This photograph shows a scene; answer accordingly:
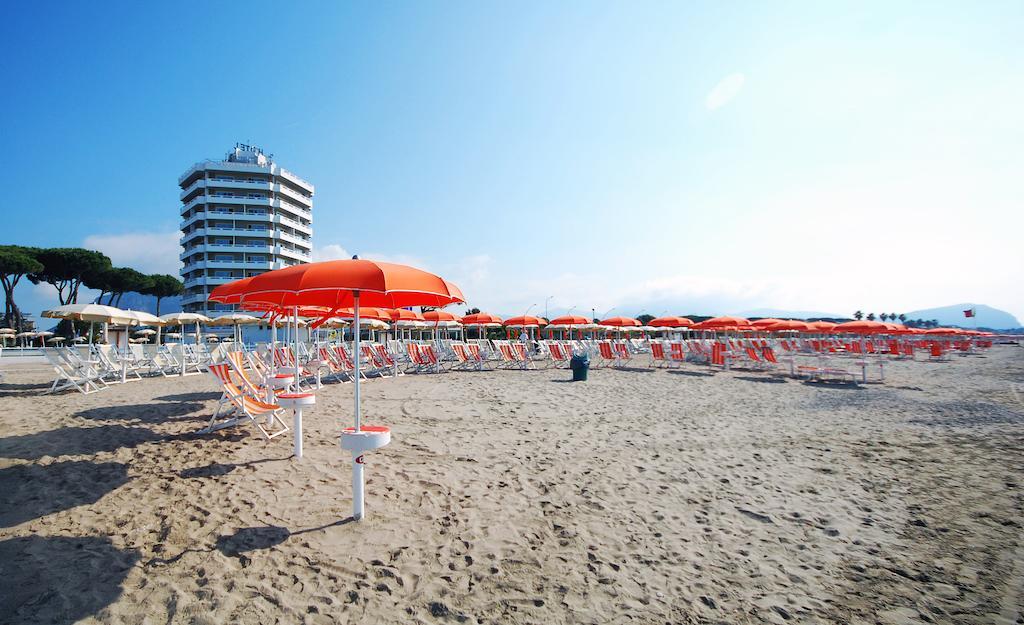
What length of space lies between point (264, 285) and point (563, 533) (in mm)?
2962

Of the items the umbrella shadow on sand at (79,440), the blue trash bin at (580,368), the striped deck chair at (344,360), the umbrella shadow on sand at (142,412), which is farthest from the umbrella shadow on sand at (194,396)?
the blue trash bin at (580,368)

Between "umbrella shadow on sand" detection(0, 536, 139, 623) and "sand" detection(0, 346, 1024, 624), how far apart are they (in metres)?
0.01

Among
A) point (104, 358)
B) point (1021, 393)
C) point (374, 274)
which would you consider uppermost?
point (374, 274)

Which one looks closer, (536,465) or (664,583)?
(664,583)

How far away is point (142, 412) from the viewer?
21.9ft

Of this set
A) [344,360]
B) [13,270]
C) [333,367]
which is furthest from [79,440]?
[13,270]

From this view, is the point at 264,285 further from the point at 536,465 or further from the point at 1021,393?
the point at 1021,393

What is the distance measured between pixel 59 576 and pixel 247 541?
89cm

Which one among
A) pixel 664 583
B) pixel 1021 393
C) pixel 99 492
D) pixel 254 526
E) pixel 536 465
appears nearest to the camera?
pixel 664 583

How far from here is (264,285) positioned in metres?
3.72

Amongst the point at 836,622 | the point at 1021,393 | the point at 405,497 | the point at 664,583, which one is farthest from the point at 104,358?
the point at 1021,393

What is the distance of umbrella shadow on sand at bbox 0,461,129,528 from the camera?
3.32 m

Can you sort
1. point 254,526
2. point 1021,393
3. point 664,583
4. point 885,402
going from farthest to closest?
point 1021,393
point 885,402
point 254,526
point 664,583

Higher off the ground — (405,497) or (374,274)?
(374,274)
